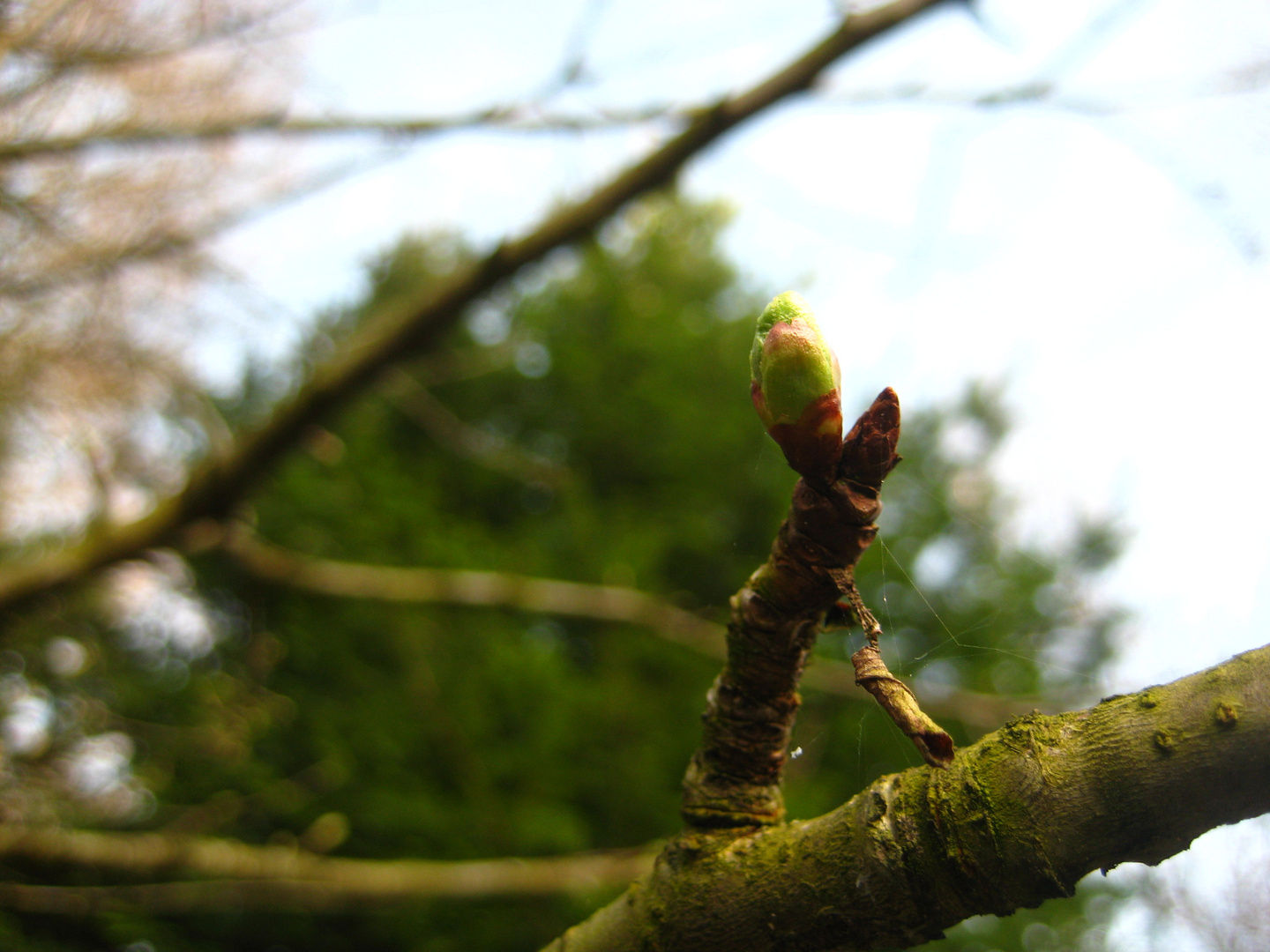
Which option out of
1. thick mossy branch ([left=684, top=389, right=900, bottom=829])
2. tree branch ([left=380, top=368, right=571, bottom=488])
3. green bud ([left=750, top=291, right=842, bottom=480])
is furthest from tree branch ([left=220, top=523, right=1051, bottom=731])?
green bud ([left=750, top=291, right=842, bottom=480])

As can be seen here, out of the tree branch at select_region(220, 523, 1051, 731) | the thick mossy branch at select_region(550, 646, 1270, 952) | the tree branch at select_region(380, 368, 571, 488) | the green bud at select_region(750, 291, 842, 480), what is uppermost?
Answer: the tree branch at select_region(380, 368, 571, 488)

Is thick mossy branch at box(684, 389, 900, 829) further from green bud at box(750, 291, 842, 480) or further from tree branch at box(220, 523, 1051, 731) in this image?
tree branch at box(220, 523, 1051, 731)

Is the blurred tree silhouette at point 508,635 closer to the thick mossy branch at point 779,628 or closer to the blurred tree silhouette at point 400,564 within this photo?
the blurred tree silhouette at point 400,564

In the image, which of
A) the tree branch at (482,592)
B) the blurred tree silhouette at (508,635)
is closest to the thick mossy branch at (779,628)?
the blurred tree silhouette at (508,635)

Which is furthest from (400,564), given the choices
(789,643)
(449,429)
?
(789,643)

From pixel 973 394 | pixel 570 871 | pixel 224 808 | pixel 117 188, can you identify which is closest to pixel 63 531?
pixel 224 808

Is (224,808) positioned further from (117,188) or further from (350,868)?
(117,188)
